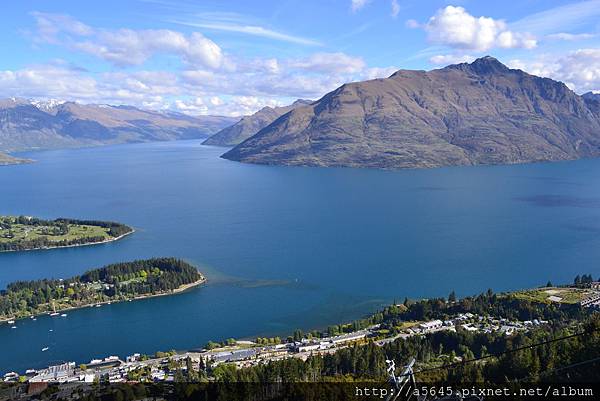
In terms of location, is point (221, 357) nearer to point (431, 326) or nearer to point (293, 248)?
point (431, 326)

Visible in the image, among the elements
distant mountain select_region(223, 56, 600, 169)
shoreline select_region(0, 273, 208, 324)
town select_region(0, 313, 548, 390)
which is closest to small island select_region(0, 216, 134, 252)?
shoreline select_region(0, 273, 208, 324)

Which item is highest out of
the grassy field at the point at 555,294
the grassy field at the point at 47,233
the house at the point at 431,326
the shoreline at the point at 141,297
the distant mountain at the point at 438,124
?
the distant mountain at the point at 438,124

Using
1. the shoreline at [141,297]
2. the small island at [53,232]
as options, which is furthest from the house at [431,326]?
the small island at [53,232]

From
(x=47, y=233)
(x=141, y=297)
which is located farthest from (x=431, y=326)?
(x=47, y=233)

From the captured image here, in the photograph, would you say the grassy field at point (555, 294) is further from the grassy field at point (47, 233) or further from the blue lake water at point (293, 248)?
the grassy field at point (47, 233)

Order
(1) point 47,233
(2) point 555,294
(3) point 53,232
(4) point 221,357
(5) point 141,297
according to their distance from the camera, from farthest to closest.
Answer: (3) point 53,232 < (1) point 47,233 < (5) point 141,297 < (2) point 555,294 < (4) point 221,357

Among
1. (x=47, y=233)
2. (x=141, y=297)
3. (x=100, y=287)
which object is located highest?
(x=47, y=233)
